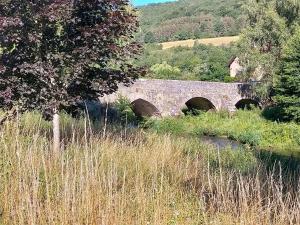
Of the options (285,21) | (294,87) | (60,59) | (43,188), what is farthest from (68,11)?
(285,21)

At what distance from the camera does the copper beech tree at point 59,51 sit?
6578 millimetres

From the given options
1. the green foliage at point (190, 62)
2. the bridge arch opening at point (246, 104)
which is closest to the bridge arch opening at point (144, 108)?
the green foliage at point (190, 62)

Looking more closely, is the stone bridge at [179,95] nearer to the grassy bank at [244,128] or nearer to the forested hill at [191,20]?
the grassy bank at [244,128]

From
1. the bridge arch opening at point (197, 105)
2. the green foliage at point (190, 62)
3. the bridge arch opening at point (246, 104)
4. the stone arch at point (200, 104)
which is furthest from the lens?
the green foliage at point (190, 62)

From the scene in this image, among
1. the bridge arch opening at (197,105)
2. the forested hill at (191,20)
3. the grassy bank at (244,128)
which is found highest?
the forested hill at (191,20)

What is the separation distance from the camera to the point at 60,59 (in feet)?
22.8

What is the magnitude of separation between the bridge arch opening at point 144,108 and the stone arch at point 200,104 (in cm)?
322

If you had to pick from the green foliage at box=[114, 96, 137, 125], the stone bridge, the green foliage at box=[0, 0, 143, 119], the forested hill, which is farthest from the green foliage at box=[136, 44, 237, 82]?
the green foliage at box=[0, 0, 143, 119]

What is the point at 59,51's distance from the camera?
23.7 feet

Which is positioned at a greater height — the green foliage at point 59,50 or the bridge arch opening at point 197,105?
the green foliage at point 59,50

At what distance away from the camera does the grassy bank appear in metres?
24.2

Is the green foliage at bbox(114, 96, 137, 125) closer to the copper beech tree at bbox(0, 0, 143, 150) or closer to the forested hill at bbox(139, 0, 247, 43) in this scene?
the copper beech tree at bbox(0, 0, 143, 150)

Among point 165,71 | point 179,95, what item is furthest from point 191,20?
point 179,95

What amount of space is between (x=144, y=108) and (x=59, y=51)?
86.2ft
